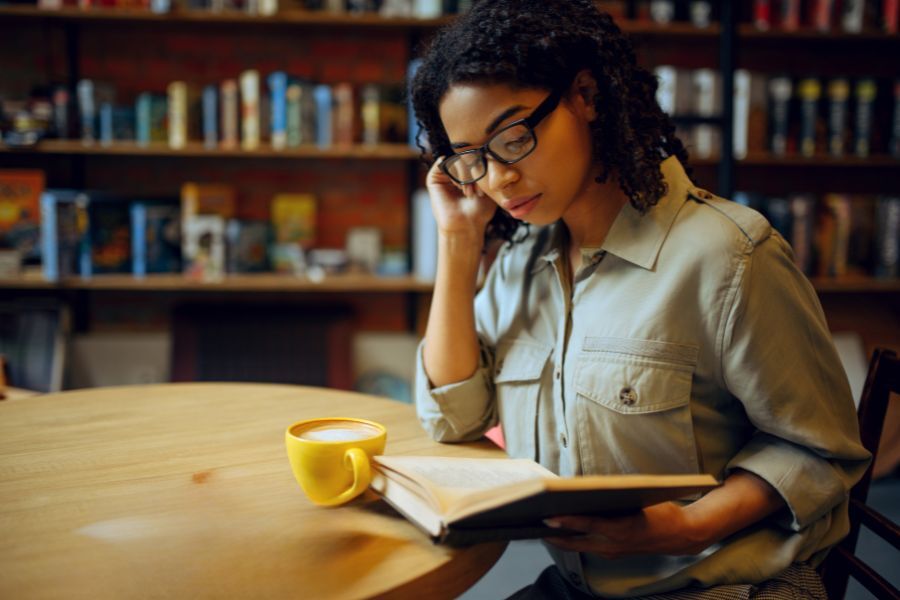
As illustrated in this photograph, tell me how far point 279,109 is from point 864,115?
2320 millimetres

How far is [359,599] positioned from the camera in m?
0.66

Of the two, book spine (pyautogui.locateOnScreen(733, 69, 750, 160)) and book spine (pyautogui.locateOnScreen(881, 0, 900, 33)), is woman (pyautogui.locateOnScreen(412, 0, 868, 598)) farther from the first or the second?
book spine (pyautogui.locateOnScreen(881, 0, 900, 33))

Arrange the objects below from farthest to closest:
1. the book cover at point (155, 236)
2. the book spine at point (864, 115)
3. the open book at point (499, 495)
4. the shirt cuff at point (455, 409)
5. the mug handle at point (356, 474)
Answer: the book spine at point (864, 115)
the book cover at point (155, 236)
the shirt cuff at point (455, 409)
the mug handle at point (356, 474)
the open book at point (499, 495)

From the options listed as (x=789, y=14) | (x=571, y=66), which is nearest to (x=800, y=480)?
(x=571, y=66)

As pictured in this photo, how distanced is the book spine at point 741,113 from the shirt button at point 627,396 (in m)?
2.20

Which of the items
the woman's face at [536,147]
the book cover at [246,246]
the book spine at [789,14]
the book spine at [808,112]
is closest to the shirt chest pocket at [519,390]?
the woman's face at [536,147]

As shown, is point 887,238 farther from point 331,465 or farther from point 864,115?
point 331,465

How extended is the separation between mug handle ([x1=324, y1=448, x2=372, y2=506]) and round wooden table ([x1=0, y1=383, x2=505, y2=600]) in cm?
2

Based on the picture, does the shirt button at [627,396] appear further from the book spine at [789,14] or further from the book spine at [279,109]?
the book spine at [789,14]

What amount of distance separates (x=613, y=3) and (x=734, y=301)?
240 centimetres

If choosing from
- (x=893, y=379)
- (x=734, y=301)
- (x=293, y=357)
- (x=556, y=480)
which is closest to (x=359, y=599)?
(x=556, y=480)

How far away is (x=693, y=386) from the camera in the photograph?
3.14ft

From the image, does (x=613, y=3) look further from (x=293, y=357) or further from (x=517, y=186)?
(x=517, y=186)

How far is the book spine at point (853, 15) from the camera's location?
292 cm
